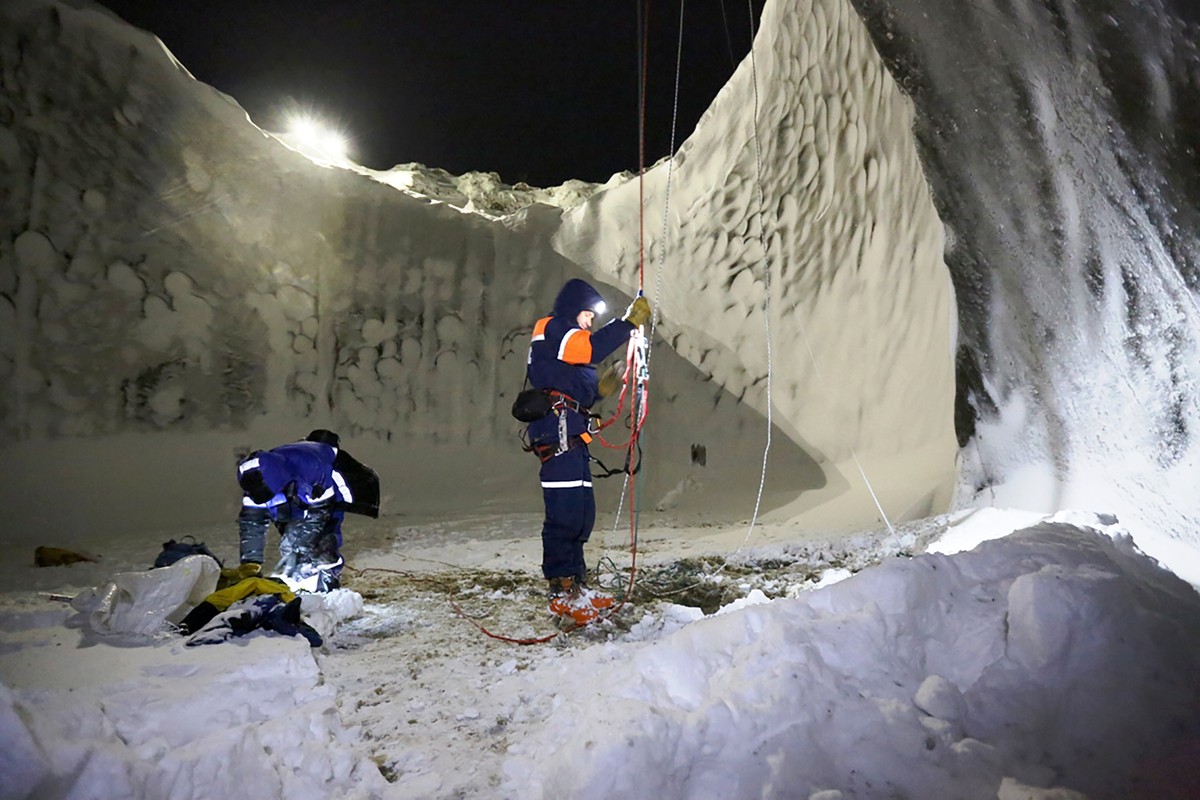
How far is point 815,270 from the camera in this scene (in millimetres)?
6156

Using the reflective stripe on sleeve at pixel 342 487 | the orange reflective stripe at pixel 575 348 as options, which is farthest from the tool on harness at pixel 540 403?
the reflective stripe on sleeve at pixel 342 487

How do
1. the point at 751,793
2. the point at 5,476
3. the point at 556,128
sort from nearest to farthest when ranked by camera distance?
the point at 751,793
the point at 5,476
the point at 556,128

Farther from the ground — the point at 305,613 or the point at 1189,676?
the point at 1189,676

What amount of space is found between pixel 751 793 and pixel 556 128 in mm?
10221

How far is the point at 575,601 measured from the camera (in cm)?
286

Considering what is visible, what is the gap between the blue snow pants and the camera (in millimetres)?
2979

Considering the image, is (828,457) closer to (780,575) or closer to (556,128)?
(780,575)

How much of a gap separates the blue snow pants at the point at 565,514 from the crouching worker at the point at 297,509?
81 cm

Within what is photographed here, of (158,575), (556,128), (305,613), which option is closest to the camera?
(158,575)

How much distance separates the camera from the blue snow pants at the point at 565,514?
298 cm

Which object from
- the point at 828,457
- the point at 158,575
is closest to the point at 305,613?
the point at 158,575

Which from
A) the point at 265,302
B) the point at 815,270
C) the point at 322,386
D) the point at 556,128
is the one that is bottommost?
the point at 322,386

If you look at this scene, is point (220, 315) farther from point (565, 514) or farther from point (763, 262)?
point (763, 262)

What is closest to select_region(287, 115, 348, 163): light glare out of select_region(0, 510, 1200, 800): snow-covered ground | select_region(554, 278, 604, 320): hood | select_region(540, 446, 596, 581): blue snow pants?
select_region(554, 278, 604, 320): hood
